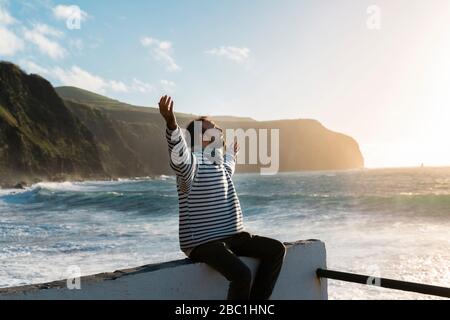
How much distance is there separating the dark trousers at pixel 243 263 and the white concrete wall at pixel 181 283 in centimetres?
7

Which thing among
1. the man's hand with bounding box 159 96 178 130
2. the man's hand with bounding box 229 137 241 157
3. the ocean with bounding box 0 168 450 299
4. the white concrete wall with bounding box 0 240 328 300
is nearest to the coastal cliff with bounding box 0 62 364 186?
the ocean with bounding box 0 168 450 299

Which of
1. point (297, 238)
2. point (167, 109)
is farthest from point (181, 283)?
point (297, 238)

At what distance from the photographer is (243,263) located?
→ 9.64ft

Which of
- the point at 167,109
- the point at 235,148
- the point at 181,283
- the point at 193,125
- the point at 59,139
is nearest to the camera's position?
the point at 167,109

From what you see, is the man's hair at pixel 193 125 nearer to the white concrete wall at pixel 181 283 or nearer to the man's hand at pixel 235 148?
the man's hand at pixel 235 148

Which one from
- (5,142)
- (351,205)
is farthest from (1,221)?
(5,142)

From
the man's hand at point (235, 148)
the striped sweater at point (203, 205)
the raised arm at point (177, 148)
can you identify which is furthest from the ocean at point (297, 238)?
the raised arm at point (177, 148)

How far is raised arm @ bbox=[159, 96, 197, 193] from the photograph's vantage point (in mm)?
2674

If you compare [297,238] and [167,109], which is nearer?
[167,109]

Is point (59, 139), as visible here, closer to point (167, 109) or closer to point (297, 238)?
point (297, 238)

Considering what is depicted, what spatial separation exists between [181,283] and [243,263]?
1.31 ft

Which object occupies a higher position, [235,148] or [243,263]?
[235,148]

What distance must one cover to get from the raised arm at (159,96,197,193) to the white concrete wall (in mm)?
548
